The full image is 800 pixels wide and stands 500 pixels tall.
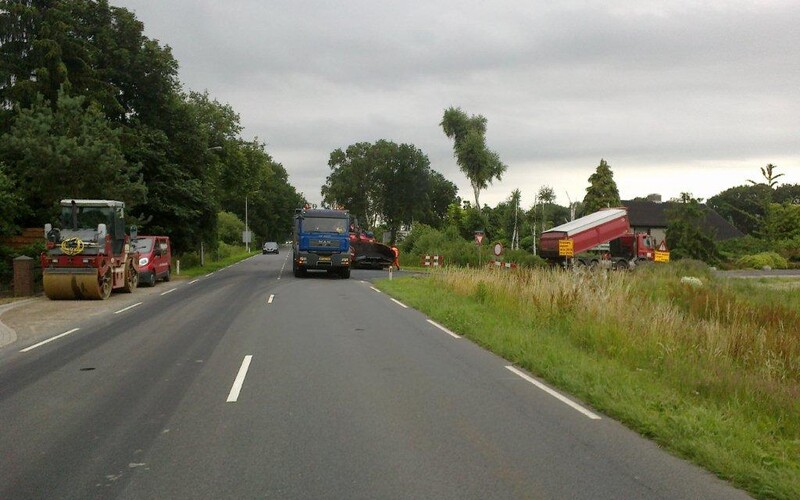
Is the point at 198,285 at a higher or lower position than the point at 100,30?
lower

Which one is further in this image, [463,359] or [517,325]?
[517,325]

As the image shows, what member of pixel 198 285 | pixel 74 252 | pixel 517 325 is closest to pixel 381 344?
pixel 517 325

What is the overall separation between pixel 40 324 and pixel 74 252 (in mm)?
5946

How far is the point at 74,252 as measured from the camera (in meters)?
21.3

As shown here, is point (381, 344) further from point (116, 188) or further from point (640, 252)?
point (640, 252)

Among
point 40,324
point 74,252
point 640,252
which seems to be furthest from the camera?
point 640,252

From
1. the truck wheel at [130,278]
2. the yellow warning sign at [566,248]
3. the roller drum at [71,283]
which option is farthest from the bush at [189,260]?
the yellow warning sign at [566,248]

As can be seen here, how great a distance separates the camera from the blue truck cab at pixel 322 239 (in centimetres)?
3198

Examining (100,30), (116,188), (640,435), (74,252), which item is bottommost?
(640,435)

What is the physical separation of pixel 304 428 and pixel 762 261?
49.4m

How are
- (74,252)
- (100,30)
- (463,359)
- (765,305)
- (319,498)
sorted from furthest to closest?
(100,30), (74,252), (765,305), (463,359), (319,498)

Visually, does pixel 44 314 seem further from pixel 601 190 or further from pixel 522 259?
pixel 601 190

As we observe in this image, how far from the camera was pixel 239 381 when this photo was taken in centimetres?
913

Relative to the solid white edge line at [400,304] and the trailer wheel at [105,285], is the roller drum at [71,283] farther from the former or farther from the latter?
the solid white edge line at [400,304]
